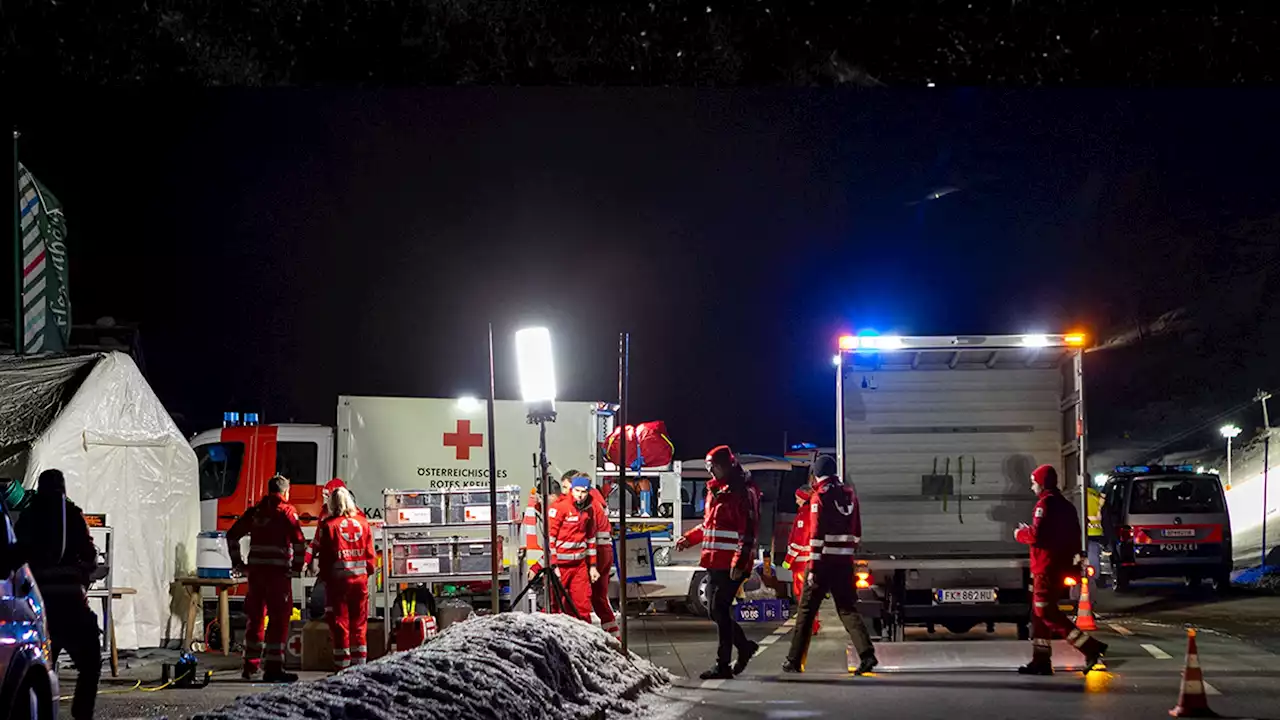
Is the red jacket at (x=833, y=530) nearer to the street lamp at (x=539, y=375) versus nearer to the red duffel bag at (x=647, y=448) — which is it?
the street lamp at (x=539, y=375)

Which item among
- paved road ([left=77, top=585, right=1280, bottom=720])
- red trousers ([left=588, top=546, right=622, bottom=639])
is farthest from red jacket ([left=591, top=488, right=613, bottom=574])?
paved road ([left=77, top=585, right=1280, bottom=720])

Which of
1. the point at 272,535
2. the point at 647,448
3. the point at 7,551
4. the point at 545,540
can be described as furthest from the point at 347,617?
the point at 647,448

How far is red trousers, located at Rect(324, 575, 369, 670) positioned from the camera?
1294 centimetres

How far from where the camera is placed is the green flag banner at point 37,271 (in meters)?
15.9

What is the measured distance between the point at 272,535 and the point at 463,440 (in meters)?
6.20

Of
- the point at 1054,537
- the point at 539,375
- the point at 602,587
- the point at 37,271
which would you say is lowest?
the point at 602,587

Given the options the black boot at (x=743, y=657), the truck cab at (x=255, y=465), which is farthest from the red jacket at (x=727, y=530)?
the truck cab at (x=255, y=465)

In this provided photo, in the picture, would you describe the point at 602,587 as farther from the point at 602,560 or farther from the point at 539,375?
the point at 539,375

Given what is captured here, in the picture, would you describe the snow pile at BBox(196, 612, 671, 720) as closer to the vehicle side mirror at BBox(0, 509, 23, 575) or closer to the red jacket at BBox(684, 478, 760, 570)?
the vehicle side mirror at BBox(0, 509, 23, 575)

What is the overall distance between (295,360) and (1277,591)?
39.1 metres

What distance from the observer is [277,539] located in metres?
13.0

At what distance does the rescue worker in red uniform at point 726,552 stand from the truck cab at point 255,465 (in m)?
7.54

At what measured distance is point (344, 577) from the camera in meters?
13.0

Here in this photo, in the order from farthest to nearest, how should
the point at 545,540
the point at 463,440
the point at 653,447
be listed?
the point at 653,447
the point at 463,440
the point at 545,540
